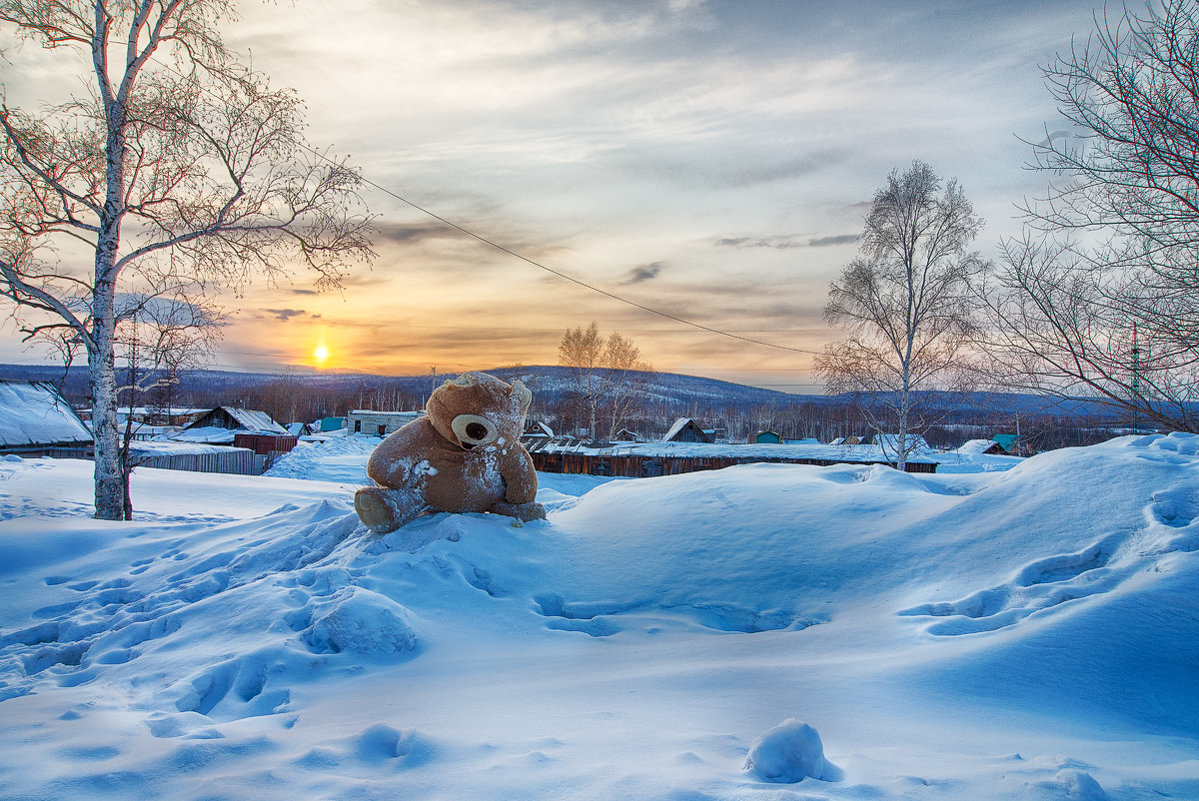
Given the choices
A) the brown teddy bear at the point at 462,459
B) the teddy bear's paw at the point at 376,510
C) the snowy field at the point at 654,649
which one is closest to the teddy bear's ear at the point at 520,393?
the brown teddy bear at the point at 462,459

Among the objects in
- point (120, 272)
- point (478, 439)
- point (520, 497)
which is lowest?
point (520, 497)

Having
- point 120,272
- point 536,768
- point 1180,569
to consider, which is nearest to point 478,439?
point 536,768

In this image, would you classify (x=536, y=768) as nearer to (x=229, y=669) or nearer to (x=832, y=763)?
(x=832, y=763)

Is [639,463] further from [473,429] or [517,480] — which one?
[473,429]

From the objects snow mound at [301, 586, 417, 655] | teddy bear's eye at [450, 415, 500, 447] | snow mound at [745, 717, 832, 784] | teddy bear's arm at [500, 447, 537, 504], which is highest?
teddy bear's eye at [450, 415, 500, 447]

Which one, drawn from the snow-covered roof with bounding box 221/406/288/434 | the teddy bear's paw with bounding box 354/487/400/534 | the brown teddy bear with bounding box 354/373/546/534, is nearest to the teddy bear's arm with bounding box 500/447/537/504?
the brown teddy bear with bounding box 354/373/546/534

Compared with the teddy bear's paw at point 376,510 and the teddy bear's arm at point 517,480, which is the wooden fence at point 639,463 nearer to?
the teddy bear's arm at point 517,480

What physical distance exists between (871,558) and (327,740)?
3.61 m

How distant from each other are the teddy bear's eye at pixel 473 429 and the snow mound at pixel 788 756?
3970 millimetres

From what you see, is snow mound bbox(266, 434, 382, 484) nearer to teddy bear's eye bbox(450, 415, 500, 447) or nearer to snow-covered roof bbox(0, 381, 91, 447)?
snow-covered roof bbox(0, 381, 91, 447)

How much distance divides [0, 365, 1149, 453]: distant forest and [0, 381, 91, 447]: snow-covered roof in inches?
25.8

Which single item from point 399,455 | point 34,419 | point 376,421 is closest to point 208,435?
point 376,421

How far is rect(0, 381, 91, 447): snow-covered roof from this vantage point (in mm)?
15375

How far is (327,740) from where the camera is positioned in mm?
2285
